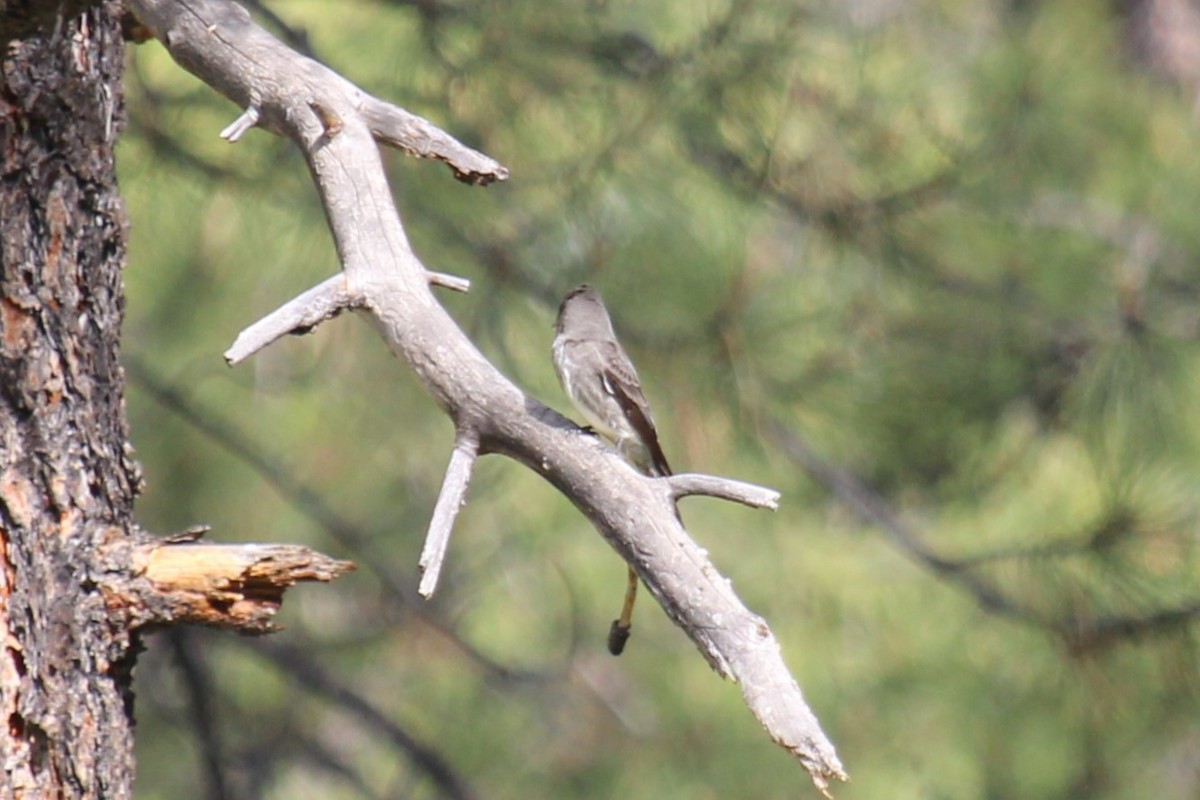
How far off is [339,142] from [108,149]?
0.45 m

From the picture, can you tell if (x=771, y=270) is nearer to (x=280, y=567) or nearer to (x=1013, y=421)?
(x=1013, y=421)

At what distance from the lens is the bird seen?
7.53 feet

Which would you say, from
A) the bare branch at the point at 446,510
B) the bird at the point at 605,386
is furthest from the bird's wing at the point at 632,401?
the bare branch at the point at 446,510

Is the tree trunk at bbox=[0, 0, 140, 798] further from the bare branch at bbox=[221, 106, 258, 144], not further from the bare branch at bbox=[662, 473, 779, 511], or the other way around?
the bare branch at bbox=[662, 473, 779, 511]

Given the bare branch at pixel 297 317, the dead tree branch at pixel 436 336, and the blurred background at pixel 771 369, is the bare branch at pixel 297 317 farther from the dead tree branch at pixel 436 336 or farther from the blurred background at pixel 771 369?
the blurred background at pixel 771 369

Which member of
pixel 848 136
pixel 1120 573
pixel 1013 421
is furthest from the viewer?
pixel 1013 421

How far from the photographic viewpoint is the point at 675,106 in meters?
2.99

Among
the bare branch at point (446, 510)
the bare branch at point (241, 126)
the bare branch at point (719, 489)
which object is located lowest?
the bare branch at point (446, 510)

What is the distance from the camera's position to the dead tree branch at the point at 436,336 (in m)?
1.30

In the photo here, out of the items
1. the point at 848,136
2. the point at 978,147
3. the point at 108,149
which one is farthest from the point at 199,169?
the point at 978,147

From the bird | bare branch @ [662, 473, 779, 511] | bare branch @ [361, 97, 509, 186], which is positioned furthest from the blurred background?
bare branch @ [662, 473, 779, 511]

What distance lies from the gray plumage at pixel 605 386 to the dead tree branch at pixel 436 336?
77cm

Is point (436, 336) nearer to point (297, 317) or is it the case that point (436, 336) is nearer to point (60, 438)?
point (297, 317)

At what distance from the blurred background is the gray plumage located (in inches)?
23.8
